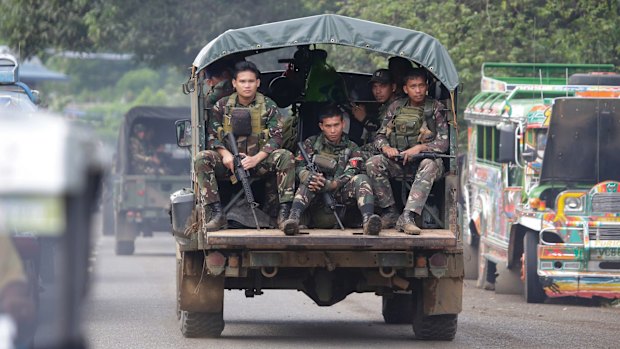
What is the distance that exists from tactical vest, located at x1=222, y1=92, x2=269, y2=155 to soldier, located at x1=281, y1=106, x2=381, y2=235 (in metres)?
0.37

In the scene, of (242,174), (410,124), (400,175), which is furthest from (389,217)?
(242,174)

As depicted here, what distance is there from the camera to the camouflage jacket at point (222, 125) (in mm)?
10391

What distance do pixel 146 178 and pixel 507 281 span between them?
32.0ft

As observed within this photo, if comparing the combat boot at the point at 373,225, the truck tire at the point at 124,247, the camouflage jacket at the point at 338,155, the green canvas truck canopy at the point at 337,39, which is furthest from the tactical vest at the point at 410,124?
the truck tire at the point at 124,247

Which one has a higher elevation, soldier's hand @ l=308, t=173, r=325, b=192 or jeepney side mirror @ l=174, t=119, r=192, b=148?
jeepney side mirror @ l=174, t=119, r=192, b=148

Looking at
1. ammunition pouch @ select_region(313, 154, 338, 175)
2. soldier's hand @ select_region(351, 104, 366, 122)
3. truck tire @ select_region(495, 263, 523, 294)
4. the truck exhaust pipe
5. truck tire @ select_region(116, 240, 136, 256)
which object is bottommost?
truck tire @ select_region(116, 240, 136, 256)

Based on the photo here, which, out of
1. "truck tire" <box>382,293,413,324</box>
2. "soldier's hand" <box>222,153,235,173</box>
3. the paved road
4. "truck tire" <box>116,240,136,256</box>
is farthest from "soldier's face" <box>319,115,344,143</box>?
"truck tire" <box>116,240,136,256</box>

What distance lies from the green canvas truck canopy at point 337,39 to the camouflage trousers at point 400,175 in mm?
649

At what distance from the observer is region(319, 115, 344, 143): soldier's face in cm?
1069

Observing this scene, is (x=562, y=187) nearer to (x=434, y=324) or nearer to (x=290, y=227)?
(x=434, y=324)

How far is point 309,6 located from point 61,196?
79.2 feet

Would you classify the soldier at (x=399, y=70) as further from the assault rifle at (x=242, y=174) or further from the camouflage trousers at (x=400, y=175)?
the assault rifle at (x=242, y=174)

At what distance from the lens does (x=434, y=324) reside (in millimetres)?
10531

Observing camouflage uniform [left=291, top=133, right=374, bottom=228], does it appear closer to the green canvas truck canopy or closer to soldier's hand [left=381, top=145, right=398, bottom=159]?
soldier's hand [left=381, top=145, right=398, bottom=159]
